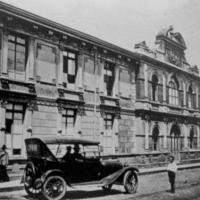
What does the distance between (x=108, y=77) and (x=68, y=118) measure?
177 inches

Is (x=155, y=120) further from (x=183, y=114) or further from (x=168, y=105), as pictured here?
(x=183, y=114)

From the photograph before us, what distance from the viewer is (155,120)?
25.0 metres

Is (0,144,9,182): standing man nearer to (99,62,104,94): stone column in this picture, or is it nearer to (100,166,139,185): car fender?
(100,166,139,185): car fender

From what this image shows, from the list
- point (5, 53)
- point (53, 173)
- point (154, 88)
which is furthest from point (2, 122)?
point (154, 88)

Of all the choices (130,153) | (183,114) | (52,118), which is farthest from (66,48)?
(183,114)

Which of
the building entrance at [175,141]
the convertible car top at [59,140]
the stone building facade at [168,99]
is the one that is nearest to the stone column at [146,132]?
the stone building facade at [168,99]

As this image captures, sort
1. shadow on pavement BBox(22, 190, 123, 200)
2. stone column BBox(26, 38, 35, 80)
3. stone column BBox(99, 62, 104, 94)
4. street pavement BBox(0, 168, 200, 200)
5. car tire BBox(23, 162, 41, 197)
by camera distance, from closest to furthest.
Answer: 1. car tire BBox(23, 162, 41, 197)
2. street pavement BBox(0, 168, 200, 200)
3. shadow on pavement BBox(22, 190, 123, 200)
4. stone column BBox(26, 38, 35, 80)
5. stone column BBox(99, 62, 104, 94)

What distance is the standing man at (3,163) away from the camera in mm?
13984

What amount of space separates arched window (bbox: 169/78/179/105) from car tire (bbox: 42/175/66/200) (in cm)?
1801

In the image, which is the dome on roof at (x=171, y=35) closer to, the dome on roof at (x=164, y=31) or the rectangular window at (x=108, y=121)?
the dome on roof at (x=164, y=31)

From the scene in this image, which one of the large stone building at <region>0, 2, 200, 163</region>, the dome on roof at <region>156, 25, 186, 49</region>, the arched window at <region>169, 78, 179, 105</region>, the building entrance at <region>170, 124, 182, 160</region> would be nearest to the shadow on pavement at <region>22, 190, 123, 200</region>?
the large stone building at <region>0, 2, 200, 163</region>

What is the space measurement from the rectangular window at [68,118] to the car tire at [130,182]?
20.2 feet

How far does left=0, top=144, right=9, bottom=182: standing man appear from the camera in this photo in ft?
45.9

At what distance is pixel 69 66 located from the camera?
61.3 ft
